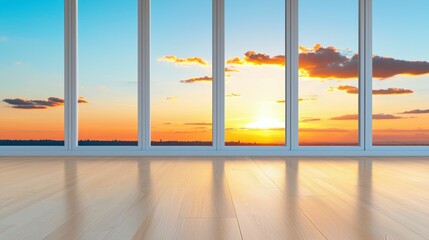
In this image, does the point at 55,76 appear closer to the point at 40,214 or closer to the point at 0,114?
the point at 0,114

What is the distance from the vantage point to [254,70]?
538 centimetres

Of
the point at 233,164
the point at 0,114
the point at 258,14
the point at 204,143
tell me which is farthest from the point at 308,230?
the point at 0,114

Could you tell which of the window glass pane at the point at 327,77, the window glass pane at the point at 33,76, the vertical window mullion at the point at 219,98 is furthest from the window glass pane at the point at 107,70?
the window glass pane at the point at 327,77

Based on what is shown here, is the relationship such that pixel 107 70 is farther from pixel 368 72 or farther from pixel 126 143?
pixel 368 72

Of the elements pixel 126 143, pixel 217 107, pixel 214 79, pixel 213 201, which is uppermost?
pixel 214 79

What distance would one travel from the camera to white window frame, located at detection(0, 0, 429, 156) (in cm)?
526

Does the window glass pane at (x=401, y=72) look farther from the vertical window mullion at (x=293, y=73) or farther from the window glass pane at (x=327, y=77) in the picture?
the vertical window mullion at (x=293, y=73)

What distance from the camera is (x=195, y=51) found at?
5363 millimetres

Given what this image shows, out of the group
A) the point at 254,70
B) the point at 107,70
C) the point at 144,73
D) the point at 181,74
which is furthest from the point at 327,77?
the point at 107,70

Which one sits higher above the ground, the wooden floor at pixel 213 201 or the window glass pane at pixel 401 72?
the window glass pane at pixel 401 72

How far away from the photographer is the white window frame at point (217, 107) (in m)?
5.26

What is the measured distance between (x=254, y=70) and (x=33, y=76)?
8.23 ft

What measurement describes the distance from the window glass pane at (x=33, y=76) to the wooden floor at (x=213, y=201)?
50.7 inches

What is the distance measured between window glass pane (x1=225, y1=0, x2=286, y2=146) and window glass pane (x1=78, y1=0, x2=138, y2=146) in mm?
1075
